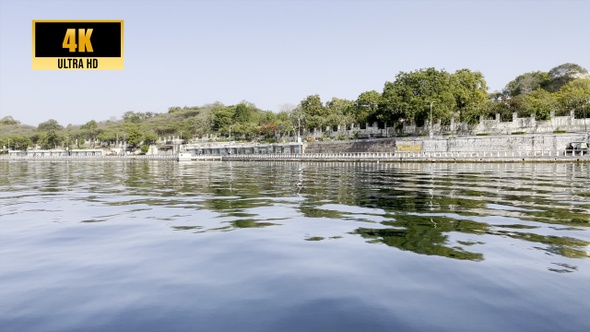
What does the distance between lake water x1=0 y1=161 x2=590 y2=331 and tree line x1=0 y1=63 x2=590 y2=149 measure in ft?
235

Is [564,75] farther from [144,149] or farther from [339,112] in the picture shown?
[144,149]

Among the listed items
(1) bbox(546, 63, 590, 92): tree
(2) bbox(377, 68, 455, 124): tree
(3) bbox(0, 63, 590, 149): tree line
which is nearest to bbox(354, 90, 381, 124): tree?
(3) bbox(0, 63, 590, 149): tree line

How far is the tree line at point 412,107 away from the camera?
8469 centimetres

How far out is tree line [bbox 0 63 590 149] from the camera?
84.7 metres

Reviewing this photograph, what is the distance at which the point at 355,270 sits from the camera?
8.39 m

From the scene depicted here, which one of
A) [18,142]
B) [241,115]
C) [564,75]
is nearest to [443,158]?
[564,75]

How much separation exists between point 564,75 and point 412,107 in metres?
61.4

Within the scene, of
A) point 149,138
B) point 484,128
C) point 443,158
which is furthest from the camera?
point 149,138

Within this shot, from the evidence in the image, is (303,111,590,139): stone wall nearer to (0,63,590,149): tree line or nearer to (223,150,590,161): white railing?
(0,63,590,149): tree line

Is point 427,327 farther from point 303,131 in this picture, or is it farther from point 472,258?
point 303,131

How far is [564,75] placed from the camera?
120m

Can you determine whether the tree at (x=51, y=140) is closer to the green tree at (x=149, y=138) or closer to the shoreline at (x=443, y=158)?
the green tree at (x=149, y=138)

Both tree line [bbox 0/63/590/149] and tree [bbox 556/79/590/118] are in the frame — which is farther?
tree line [bbox 0/63/590/149]

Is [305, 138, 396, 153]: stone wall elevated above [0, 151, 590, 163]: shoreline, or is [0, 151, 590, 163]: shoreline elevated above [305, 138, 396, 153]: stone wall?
[305, 138, 396, 153]: stone wall
